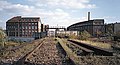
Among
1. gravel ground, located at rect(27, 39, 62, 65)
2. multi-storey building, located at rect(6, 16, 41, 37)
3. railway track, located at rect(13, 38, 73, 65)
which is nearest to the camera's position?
railway track, located at rect(13, 38, 73, 65)

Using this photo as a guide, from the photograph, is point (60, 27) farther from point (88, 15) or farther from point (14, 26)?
point (14, 26)

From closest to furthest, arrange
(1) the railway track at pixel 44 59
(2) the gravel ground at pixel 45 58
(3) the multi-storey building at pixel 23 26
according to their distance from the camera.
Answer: (1) the railway track at pixel 44 59 → (2) the gravel ground at pixel 45 58 → (3) the multi-storey building at pixel 23 26

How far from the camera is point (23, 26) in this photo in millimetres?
122250

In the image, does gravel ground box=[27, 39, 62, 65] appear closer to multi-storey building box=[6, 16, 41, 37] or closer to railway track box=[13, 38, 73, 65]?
railway track box=[13, 38, 73, 65]

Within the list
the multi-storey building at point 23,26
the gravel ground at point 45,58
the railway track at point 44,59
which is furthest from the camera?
the multi-storey building at point 23,26

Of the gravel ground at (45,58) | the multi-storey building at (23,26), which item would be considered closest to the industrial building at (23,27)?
the multi-storey building at (23,26)

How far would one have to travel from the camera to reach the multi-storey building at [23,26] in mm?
119938

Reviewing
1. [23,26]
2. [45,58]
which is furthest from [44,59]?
[23,26]

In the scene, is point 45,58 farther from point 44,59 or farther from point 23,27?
point 23,27

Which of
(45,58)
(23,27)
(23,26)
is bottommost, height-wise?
(45,58)

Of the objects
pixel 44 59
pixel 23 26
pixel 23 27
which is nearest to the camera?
pixel 44 59

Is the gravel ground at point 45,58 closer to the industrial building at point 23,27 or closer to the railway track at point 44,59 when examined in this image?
the railway track at point 44,59

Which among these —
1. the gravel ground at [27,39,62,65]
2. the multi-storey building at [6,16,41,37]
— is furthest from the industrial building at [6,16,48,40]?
the gravel ground at [27,39,62,65]

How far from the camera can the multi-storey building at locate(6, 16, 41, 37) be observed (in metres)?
120
